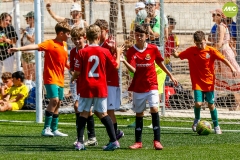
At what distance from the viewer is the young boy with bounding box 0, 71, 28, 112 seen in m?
16.3

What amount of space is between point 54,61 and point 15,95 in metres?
4.44

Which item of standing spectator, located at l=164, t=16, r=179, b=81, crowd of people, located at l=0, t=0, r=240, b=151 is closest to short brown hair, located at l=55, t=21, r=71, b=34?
crowd of people, located at l=0, t=0, r=240, b=151

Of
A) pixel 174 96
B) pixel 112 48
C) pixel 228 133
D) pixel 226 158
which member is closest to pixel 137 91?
pixel 112 48

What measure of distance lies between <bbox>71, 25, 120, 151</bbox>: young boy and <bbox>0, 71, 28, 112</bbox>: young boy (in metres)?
6.26

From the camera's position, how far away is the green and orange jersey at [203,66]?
42.5 ft

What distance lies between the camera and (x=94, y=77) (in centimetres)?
1020

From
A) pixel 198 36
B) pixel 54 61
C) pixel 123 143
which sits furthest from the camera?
pixel 198 36

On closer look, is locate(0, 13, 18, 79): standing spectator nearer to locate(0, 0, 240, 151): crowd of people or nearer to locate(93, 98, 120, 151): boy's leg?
locate(0, 0, 240, 151): crowd of people

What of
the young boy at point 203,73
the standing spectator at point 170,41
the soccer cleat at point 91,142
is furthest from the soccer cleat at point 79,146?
the standing spectator at point 170,41

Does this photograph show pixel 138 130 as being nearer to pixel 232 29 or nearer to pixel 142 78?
pixel 142 78

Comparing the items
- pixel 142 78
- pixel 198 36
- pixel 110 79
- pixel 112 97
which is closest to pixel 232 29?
pixel 198 36

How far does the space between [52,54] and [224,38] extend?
203 inches

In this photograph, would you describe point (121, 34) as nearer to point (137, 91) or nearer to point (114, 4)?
point (114, 4)

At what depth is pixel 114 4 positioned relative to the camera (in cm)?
1664
